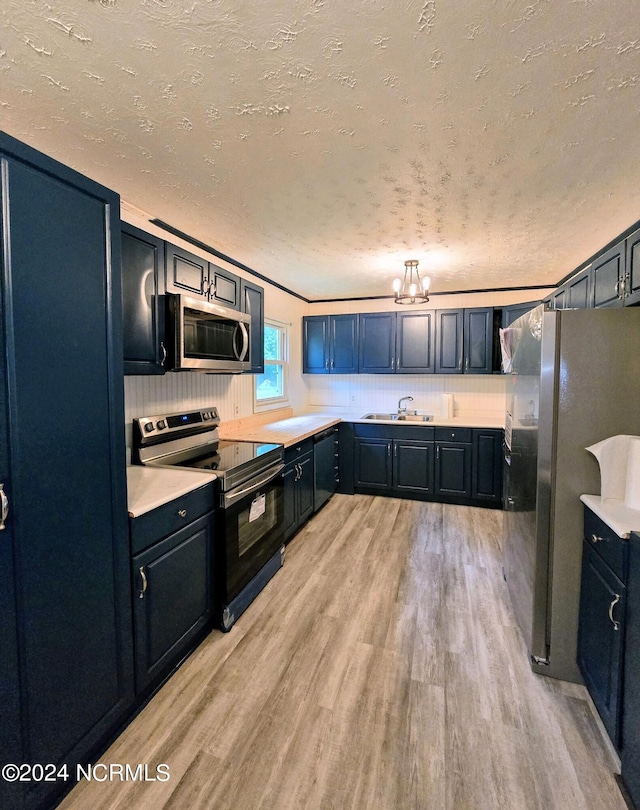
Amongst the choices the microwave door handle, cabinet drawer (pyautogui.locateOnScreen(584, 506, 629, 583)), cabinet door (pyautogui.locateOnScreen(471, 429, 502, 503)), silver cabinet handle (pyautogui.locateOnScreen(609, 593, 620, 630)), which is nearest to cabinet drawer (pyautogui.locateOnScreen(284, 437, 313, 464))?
the microwave door handle

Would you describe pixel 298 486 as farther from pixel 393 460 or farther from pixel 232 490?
pixel 393 460

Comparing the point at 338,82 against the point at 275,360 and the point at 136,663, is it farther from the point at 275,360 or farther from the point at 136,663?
the point at 275,360

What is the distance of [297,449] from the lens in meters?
3.08

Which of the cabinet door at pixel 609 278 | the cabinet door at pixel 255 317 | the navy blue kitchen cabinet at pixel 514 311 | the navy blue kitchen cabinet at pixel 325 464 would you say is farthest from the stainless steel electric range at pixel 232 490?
the navy blue kitchen cabinet at pixel 514 311

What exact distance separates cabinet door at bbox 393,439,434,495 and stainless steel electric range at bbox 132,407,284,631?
6.15 feet

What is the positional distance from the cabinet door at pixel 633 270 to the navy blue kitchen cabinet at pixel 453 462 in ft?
6.98

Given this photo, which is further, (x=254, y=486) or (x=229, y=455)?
(x=229, y=455)

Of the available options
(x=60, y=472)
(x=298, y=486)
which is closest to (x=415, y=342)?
(x=298, y=486)

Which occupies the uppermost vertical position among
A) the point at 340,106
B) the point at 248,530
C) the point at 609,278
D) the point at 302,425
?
the point at 340,106

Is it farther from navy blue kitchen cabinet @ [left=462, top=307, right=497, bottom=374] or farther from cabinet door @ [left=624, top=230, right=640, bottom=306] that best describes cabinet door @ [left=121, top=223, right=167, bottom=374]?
navy blue kitchen cabinet @ [left=462, top=307, right=497, bottom=374]

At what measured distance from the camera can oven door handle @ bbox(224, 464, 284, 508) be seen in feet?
6.46

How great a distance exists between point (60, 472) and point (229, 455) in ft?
4.17

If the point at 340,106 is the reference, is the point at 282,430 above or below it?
below

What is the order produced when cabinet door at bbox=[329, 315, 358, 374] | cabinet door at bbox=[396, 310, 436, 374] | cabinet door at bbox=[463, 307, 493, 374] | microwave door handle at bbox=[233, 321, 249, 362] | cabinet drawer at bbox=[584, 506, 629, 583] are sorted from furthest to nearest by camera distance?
cabinet door at bbox=[329, 315, 358, 374] < cabinet door at bbox=[396, 310, 436, 374] < cabinet door at bbox=[463, 307, 493, 374] < microwave door handle at bbox=[233, 321, 249, 362] < cabinet drawer at bbox=[584, 506, 629, 583]
